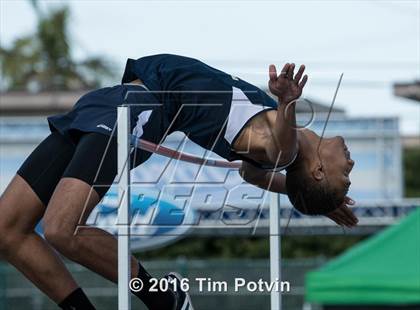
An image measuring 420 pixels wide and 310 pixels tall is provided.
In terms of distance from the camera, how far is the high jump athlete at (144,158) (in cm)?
412

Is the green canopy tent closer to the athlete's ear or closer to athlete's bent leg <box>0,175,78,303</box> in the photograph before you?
the athlete's ear

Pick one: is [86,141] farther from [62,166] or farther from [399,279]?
[399,279]

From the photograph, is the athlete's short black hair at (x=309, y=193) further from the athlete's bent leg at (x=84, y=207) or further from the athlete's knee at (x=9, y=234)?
the athlete's knee at (x=9, y=234)

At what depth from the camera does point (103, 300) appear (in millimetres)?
12242

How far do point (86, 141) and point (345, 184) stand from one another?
0.98 meters

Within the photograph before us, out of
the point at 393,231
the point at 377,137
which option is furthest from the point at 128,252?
the point at 377,137

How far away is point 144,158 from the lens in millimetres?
4500

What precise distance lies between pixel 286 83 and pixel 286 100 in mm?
58

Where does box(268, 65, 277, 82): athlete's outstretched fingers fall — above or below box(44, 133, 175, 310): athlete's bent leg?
above

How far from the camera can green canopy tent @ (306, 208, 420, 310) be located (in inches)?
242

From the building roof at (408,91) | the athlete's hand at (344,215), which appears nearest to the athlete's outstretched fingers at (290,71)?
the athlete's hand at (344,215)

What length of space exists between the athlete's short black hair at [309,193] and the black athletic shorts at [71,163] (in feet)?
2.18

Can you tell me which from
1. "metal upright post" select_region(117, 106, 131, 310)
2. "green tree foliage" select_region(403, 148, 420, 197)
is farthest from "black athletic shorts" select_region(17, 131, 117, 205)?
"green tree foliage" select_region(403, 148, 420, 197)

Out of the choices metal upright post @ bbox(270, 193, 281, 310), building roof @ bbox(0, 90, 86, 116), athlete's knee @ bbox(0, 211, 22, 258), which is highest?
building roof @ bbox(0, 90, 86, 116)
